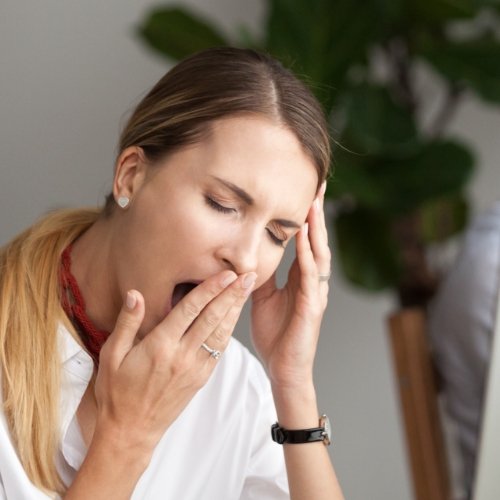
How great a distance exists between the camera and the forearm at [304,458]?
3.68 feet

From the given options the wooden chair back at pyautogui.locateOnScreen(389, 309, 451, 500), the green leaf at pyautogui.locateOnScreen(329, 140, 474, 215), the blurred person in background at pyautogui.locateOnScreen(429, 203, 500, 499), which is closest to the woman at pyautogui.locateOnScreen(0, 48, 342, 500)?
the wooden chair back at pyautogui.locateOnScreen(389, 309, 451, 500)

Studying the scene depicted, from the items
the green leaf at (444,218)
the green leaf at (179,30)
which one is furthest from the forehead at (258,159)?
the green leaf at (444,218)

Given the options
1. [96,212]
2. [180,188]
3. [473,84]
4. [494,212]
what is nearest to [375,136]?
[473,84]

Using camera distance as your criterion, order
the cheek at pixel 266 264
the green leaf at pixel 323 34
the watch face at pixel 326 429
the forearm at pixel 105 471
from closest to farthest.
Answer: the forearm at pixel 105 471, the cheek at pixel 266 264, the watch face at pixel 326 429, the green leaf at pixel 323 34

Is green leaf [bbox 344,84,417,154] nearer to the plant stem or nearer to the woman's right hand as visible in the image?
the plant stem

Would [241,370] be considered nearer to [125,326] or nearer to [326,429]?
[326,429]

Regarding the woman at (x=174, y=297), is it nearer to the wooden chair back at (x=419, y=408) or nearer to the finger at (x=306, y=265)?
the finger at (x=306, y=265)

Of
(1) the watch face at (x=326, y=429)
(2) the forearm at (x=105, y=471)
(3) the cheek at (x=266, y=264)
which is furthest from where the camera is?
(1) the watch face at (x=326, y=429)

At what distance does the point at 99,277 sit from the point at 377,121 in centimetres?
103

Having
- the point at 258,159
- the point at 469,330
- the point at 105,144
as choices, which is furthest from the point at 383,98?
the point at 258,159

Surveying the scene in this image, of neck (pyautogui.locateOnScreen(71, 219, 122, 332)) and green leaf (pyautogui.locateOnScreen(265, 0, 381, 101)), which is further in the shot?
green leaf (pyautogui.locateOnScreen(265, 0, 381, 101))

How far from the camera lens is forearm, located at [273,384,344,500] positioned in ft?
3.68

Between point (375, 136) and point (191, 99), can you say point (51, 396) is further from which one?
point (375, 136)

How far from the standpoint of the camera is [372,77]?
223 centimetres
